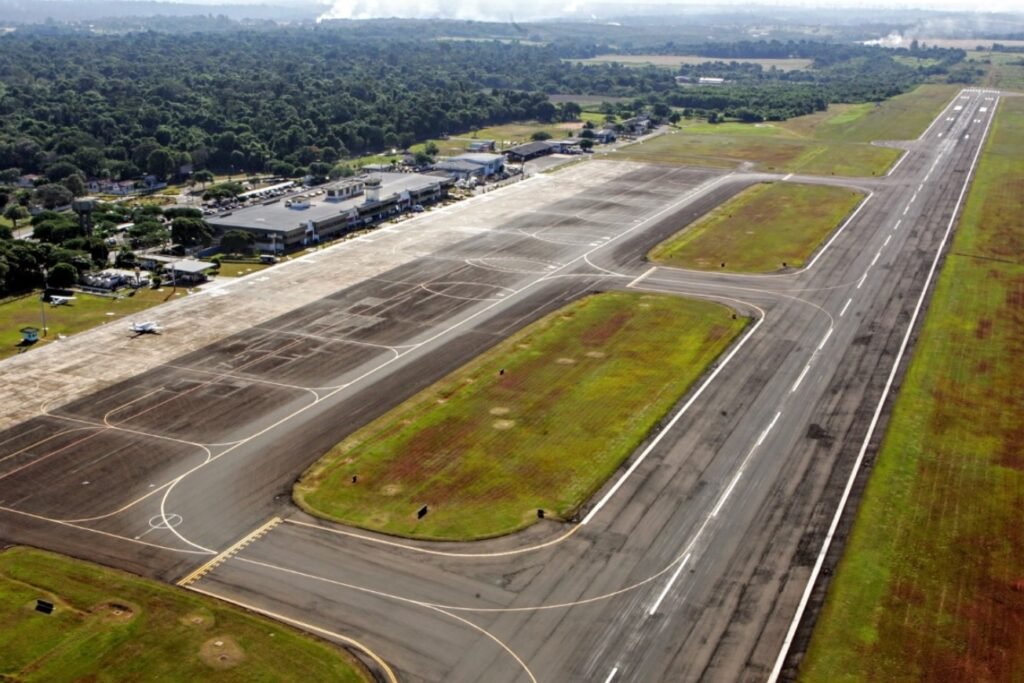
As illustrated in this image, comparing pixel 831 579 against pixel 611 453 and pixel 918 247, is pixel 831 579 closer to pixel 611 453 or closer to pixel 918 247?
pixel 611 453

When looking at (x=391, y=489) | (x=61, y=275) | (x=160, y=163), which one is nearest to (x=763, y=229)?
(x=391, y=489)

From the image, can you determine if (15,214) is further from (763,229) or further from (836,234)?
(836,234)

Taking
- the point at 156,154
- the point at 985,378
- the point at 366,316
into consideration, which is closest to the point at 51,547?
the point at 366,316

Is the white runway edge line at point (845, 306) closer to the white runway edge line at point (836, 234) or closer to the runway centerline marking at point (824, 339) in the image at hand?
the runway centerline marking at point (824, 339)

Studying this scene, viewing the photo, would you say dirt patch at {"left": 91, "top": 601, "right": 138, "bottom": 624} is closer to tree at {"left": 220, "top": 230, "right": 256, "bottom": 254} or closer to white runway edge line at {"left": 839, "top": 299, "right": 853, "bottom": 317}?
tree at {"left": 220, "top": 230, "right": 256, "bottom": 254}

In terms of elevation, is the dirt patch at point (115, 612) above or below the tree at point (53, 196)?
below

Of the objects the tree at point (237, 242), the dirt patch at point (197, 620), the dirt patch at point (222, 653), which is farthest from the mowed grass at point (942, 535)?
the tree at point (237, 242)

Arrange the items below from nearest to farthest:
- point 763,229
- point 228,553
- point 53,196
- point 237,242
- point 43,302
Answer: point 228,553 → point 43,302 → point 237,242 → point 763,229 → point 53,196
